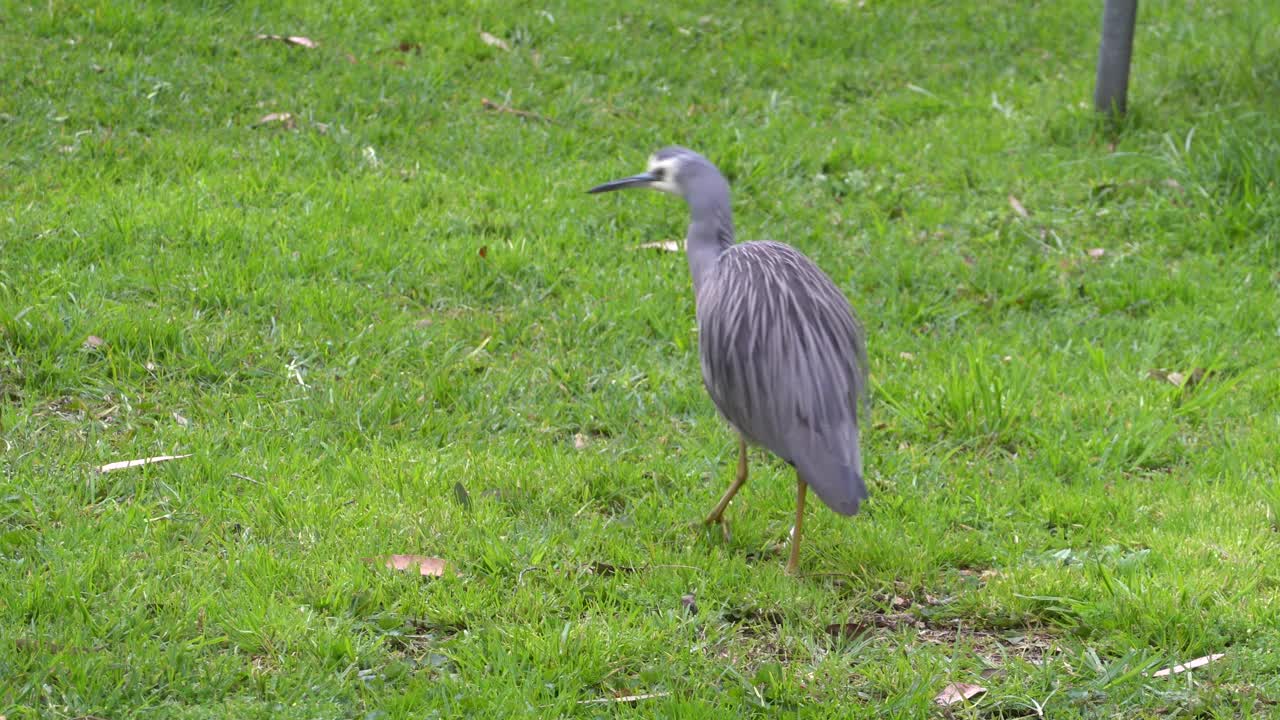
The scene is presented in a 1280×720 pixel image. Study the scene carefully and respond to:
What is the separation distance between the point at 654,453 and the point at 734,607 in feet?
3.39

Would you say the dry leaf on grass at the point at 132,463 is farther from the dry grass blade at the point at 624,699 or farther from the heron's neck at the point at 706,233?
the heron's neck at the point at 706,233

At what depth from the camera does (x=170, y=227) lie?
20.7 ft

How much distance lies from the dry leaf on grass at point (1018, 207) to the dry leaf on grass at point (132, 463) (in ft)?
15.5

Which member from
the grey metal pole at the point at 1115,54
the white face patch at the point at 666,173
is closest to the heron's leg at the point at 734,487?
the white face patch at the point at 666,173

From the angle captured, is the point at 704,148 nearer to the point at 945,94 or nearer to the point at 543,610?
the point at 945,94

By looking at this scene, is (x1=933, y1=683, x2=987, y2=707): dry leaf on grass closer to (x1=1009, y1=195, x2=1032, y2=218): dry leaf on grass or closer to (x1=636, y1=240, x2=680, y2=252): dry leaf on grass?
(x1=636, y1=240, x2=680, y2=252): dry leaf on grass

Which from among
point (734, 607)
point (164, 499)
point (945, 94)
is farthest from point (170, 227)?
point (945, 94)

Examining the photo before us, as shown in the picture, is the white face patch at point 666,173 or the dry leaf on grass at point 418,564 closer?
the dry leaf on grass at point 418,564

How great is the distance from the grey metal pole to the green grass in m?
0.23

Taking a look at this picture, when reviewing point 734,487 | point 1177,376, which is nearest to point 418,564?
point 734,487

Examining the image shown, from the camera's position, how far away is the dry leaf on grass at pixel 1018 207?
24.2ft

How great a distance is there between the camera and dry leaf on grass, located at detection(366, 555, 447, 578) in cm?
433

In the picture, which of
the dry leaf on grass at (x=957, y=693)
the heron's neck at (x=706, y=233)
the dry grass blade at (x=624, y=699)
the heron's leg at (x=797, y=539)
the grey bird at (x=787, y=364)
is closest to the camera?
the dry grass blade at (x=624, y=699)

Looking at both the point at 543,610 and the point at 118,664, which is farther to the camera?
the point at 543,610
